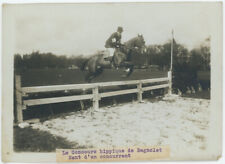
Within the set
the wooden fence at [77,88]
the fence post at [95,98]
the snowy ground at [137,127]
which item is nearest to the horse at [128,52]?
the wooden fence at [77,88]

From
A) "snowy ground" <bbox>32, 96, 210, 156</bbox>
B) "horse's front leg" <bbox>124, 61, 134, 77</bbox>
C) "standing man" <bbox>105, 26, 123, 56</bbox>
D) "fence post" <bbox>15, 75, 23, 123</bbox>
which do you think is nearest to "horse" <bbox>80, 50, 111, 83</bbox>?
"standing man" <bbox>105, 26, 123, 56</bbox>

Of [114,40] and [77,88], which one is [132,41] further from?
[77,88]

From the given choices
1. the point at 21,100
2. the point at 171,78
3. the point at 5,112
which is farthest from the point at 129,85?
the point at 5,112

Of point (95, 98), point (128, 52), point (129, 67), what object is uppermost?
point (128, 52)

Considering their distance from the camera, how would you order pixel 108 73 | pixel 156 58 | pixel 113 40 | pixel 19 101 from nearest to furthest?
pixel 19 101 → pixel 113 40 → pixel 108 73 → pixel 156 58

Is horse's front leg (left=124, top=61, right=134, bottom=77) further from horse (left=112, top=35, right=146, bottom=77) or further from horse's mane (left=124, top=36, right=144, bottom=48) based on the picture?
horse's mane (left=124, top=36, right=144, bottom=48)

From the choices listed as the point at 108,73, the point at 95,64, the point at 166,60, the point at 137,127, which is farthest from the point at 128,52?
the point at 137,127

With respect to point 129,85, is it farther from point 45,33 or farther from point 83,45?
point 45,33
